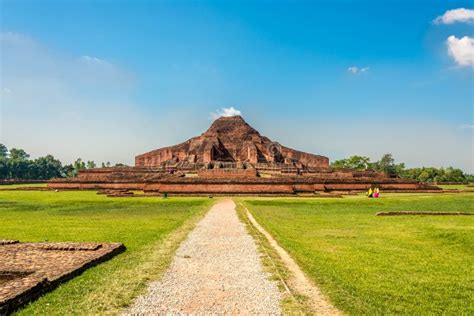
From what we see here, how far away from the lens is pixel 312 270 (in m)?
4.87

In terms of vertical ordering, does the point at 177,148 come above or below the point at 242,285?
above

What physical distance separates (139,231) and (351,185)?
17.6 m

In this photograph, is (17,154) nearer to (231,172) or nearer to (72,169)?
(72,169)

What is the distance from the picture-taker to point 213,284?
434 cm

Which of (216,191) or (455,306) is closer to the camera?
(455,306)

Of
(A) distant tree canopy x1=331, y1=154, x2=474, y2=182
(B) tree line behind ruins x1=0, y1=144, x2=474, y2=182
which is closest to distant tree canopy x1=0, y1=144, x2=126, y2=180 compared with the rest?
(B) tree line behind ruins x1=0, y1=144, x2=474, y2=182

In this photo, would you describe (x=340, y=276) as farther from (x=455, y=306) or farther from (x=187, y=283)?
(x=187, y=283)

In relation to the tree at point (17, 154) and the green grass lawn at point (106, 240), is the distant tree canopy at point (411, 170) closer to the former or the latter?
the green grass lawn at point (106, 240)

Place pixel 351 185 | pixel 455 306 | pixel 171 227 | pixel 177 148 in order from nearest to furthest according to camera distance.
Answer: pixel 455 306
pixel 171 227
pixel 351 185
pixel 177 148

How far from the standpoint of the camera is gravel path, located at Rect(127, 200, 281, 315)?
3.60m

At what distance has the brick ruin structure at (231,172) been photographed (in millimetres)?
20375

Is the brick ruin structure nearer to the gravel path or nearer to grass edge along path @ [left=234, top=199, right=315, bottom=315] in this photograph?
grass edge along path @ [left=234, top=199, right=315, bottom=315]

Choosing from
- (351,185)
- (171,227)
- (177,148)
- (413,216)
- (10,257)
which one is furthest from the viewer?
(177,148)

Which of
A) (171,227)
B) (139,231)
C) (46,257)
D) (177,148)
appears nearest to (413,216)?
(171,227)
